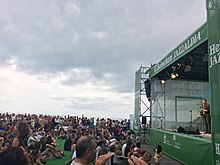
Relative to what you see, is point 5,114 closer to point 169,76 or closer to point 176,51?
point 169,76

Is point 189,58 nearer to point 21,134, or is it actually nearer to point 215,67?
point 215,67

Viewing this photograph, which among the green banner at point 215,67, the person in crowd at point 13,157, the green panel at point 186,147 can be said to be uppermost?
the green banner at point 215,67

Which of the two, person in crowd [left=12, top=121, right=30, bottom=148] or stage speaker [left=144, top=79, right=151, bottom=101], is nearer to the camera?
person in crowd [left=12, top=121, right=30, bottom=148]

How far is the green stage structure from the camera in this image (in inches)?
207

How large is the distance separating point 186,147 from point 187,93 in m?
6.55

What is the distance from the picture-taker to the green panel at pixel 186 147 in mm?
6397

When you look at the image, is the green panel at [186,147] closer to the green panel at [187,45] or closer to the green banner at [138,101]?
the green panel at [187,45]

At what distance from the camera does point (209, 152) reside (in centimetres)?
614

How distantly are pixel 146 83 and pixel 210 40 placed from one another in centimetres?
888

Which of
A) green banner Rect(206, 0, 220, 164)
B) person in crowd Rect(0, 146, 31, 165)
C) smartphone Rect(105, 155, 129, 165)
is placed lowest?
smartphone Rect(105, 155, 129, 165)

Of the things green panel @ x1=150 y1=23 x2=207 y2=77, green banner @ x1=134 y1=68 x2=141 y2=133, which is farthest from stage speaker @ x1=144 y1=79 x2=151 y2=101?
green panel @ x1=150 y1=23 x2=207 y2=77

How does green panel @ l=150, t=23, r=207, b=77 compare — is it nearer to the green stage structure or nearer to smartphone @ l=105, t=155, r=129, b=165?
the green stage structure

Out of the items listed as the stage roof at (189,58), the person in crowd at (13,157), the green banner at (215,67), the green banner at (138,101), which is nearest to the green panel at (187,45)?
the stage roof at (189,58)

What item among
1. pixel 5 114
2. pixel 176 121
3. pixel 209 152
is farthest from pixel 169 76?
pixel 5 114
